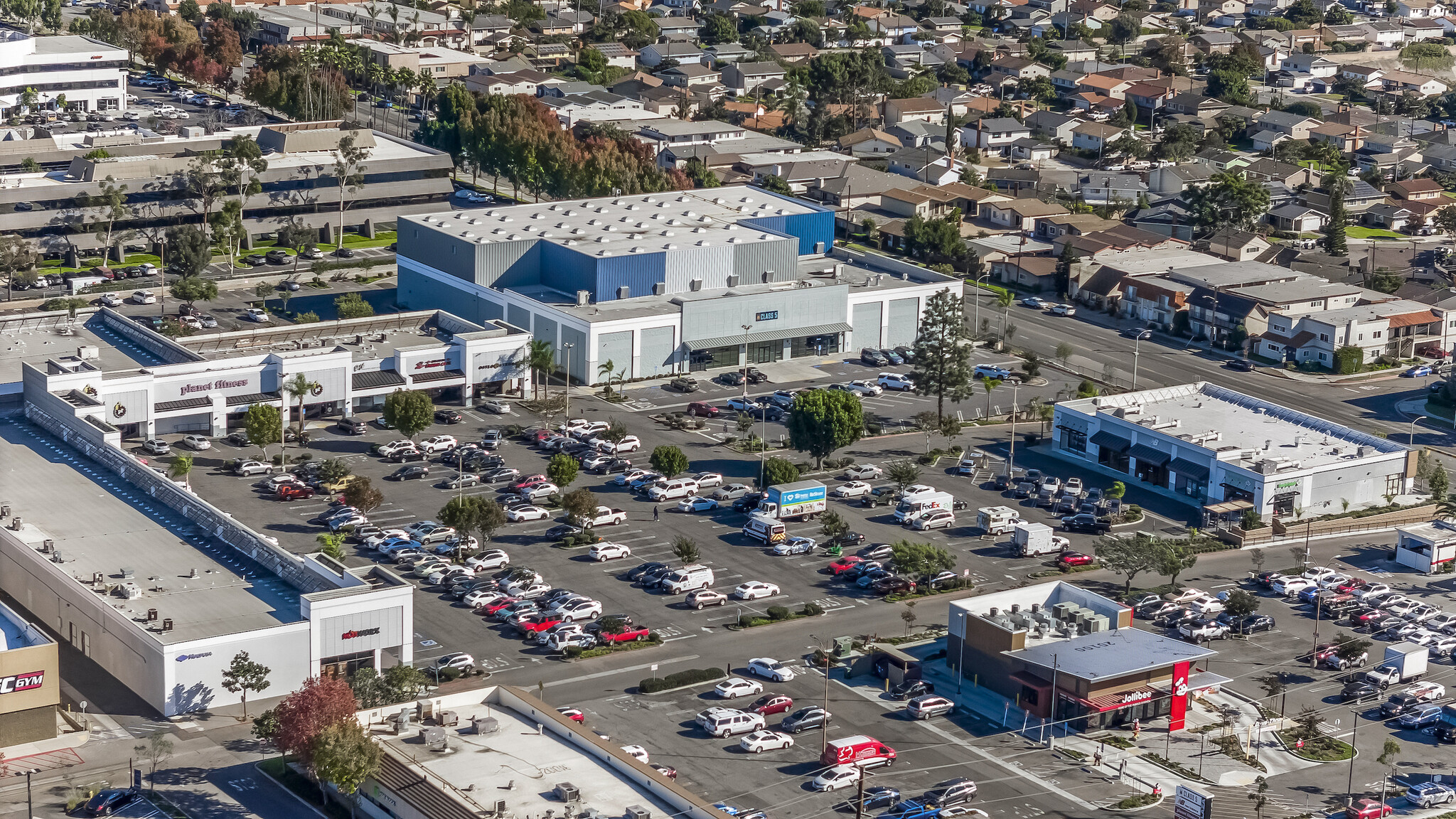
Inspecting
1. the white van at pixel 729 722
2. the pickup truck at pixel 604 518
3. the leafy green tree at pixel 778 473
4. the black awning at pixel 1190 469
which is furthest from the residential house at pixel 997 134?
the white van at pixel 729 722

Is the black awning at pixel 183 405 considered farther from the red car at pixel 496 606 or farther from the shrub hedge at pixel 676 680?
the shrub hedge at pixel 676 680

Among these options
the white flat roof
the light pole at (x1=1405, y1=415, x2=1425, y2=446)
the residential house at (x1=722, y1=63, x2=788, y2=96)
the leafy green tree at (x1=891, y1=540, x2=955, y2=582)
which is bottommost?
the light pole at (x1=1405, y1=415, x2=1425, y2=446)

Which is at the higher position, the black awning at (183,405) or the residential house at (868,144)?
the residential house at (868,144)

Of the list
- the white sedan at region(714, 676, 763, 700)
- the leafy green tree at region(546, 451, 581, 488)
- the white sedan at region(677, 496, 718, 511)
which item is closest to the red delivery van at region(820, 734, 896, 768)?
the white sedan at region(714, 676, 763, 700)

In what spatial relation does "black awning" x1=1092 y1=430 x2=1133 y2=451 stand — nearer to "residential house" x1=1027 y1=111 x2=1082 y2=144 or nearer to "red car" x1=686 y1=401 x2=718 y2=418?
"red car" x1=686 y1=401 x2=718 y2=418

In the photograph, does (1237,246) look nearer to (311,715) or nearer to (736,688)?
(736,688)

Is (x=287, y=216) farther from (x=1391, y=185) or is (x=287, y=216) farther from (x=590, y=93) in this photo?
(x=1391, y=185)

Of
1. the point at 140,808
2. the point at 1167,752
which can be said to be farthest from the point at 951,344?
the point at 140,808
